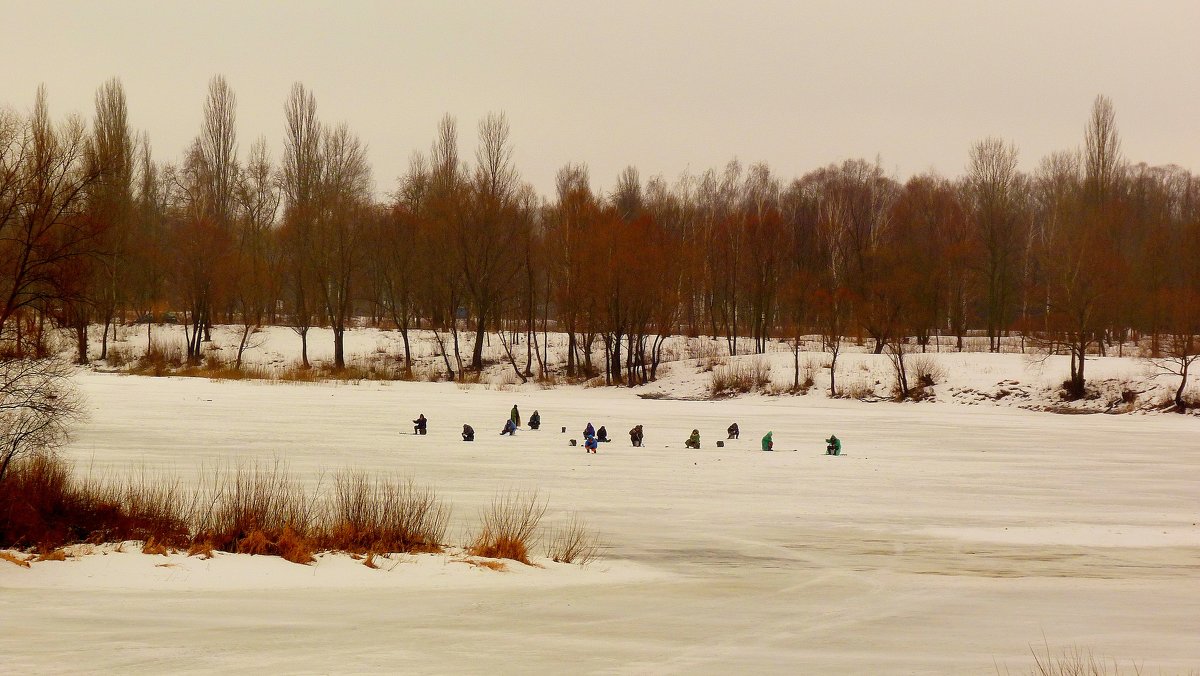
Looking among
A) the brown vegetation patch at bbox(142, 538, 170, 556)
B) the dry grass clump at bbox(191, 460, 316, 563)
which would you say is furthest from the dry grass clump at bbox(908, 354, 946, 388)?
the brown vegetation patch at bbox(142, 538, 170, 556)

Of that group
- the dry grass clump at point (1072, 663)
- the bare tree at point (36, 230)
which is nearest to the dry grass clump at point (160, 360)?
the bare tree at point (36, 230)

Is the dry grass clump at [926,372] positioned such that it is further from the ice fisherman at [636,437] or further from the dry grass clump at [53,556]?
the dry grass clump at [53,556]

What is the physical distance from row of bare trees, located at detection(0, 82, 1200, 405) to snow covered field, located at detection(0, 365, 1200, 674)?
1143 inches

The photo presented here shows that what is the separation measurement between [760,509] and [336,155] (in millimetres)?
58455

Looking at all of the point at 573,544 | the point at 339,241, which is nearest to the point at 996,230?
the point at 339,241

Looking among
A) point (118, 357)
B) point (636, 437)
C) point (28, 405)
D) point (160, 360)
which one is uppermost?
point (28, 405)

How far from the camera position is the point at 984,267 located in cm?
6956

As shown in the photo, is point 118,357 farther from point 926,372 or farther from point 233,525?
point 233,525

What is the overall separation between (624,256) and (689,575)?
47997 mm

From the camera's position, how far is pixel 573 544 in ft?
43.5

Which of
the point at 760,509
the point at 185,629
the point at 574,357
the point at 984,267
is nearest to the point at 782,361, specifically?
the point at 574,357

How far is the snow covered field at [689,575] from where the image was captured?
891 centimetres

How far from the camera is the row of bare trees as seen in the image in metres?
59.3

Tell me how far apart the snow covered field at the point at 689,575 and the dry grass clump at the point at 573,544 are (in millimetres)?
314
